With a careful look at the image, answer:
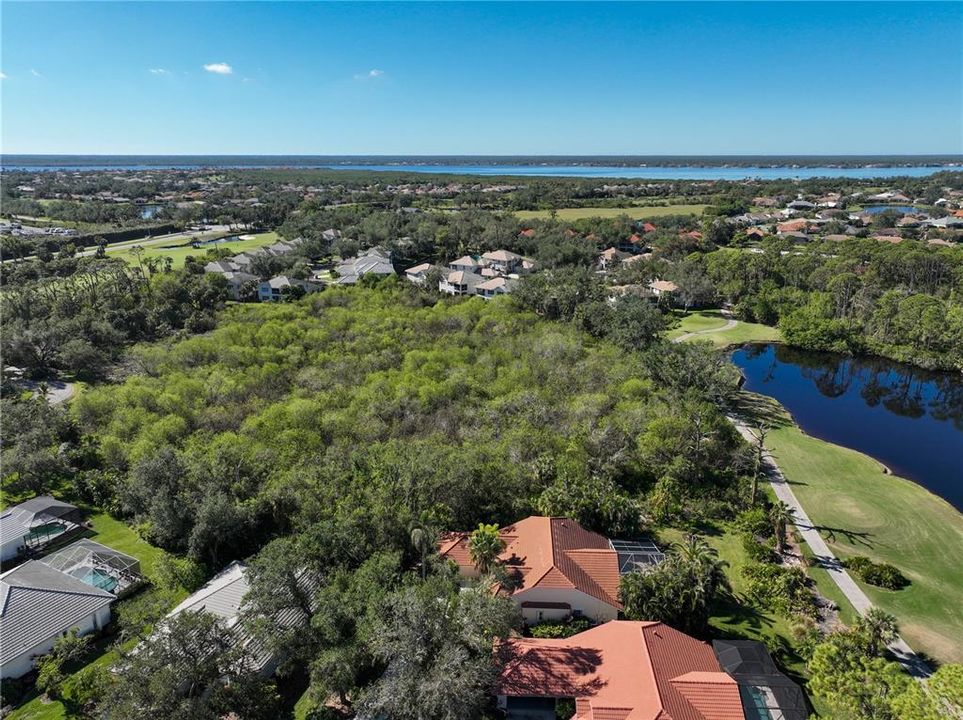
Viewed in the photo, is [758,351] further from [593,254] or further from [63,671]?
[63,671]

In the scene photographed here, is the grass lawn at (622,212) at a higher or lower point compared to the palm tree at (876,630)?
higher

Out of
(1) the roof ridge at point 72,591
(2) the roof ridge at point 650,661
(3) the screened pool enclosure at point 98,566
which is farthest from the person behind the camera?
(3) the screened pool enclosure at point 98,566

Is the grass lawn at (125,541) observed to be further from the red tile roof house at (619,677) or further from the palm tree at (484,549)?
the red tile roof house at (619,677)

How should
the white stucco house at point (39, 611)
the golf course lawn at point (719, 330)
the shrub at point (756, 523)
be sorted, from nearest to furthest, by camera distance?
1. the white stucco house at point (39, 611)
2. the shrub at point (756, 523)
3. the golf course lawn at point (719, 330)

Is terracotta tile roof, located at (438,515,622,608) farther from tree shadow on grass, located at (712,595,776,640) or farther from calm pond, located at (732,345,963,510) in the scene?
calm pond, located at (732,345,963,510)

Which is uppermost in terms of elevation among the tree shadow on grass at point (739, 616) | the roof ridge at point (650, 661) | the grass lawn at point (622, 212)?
the grass lawn at point (622, 212)

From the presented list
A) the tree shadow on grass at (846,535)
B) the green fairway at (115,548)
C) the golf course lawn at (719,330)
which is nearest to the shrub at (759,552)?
the tree shadow on grass at (846,535)
